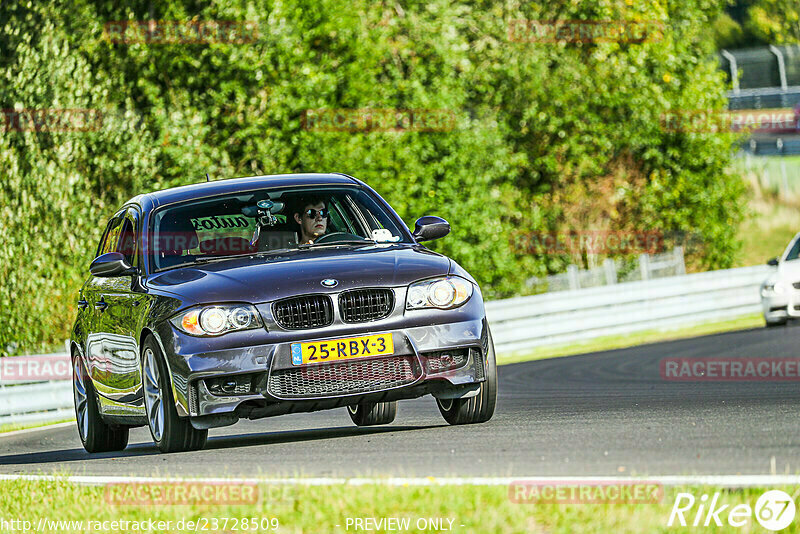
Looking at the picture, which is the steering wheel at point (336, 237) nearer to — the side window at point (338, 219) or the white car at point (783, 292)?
the side window at point (338, 219)

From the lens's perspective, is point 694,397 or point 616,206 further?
point 616,206

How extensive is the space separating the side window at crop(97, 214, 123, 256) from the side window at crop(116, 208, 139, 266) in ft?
0.59

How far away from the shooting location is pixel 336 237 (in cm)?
952

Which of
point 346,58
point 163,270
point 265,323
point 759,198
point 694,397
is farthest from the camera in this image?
point 759,198

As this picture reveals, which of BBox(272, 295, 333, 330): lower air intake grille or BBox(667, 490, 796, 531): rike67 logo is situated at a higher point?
BBox(667, 490, 796, 531): rike67 logo

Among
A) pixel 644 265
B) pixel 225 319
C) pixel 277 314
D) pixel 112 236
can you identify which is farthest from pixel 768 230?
pixel 225 319

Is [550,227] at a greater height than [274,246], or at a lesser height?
lesser

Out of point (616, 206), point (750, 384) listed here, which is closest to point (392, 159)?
point (616, 206)

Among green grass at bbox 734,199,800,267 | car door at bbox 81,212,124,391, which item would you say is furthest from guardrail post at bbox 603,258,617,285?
car door at bbox 81,212,124,391

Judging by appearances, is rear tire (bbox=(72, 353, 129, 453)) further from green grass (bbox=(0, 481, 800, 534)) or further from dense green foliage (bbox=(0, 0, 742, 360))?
dense green foliage (bbox=(0, 0, 742, 360))

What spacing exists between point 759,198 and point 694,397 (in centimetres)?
4037

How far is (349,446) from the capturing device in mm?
8625

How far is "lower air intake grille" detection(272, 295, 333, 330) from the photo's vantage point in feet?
27.4

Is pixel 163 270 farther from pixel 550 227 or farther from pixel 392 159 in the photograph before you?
pixel 550 227
